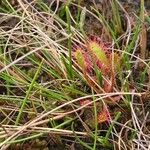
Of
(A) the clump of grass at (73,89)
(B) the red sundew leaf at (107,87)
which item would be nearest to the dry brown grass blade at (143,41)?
(A) the clump of grass at (73,89)

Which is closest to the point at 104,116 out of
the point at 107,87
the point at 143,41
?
the point at 107,87

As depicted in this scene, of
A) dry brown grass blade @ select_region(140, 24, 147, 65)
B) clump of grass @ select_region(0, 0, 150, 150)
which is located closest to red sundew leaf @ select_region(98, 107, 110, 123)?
clump of grass @ select_region(0, 0, 150, 150)

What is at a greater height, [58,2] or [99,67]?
[58,2]

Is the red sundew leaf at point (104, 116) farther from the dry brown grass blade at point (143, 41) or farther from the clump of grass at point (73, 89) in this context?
the dry brown grass blade at point (143, 41)

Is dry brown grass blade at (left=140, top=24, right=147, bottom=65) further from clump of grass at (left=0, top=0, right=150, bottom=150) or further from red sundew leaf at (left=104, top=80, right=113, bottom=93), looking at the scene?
red sundew leaf at (left=104, top=80, right=113, bottom=93)

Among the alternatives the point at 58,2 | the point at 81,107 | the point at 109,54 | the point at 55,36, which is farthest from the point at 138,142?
the point at 58,2

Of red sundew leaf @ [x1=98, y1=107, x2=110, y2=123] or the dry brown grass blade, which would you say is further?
the dry brown grass blade

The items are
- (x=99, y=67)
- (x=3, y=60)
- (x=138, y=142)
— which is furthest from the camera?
(x=3, y=60)

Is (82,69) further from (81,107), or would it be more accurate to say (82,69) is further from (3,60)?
(3,60)
